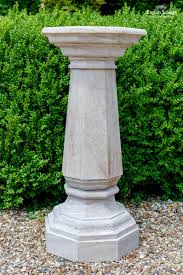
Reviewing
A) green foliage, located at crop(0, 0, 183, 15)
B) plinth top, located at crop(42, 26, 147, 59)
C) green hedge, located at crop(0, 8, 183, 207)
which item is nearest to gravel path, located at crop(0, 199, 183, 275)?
green hedge, located at crop(0, 8, 183, 207)

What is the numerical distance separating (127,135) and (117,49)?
42.5 inches

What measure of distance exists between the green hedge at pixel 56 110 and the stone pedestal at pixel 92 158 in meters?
0.53

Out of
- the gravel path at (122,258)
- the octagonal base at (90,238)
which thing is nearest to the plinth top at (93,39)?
the octagonal base at (90,238)

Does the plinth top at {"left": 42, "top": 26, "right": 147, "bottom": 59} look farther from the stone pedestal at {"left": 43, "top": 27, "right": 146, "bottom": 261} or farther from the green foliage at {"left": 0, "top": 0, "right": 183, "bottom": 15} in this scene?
the green foliage at {"left": 0, "top": 0, "right": 183, "bottom": 15}

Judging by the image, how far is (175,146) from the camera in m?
4.33

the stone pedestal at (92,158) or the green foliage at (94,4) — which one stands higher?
the green foliage at (94,4)

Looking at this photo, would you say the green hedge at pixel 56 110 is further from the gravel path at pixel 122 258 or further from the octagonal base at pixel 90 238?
the octagonal base at pixel 90 238

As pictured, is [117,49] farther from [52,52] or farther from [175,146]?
[175,146]

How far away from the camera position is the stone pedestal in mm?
3318

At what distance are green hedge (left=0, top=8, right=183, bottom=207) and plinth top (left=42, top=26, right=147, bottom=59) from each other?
749 mm

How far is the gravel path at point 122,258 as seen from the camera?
3.53m

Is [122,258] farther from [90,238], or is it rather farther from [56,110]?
[56,110]

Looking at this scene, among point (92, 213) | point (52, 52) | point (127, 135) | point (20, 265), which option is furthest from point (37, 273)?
point (52, 52)

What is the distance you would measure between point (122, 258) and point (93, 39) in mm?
1514
